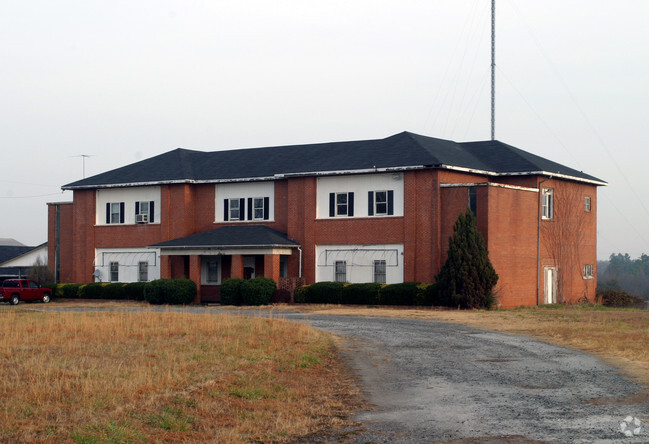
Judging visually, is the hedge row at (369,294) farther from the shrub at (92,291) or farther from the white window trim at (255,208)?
the shrub at (92,291)

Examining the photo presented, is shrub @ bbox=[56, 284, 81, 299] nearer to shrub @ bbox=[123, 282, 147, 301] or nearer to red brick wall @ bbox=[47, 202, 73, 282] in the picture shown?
red brick wall @ bbox=[47, 202, 73, 282]

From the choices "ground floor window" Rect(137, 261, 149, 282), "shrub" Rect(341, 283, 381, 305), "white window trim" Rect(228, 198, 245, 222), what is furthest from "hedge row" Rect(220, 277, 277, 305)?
"ground floor window" Rect(137, 261, 149, 282)

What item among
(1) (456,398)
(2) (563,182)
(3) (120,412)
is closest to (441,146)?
(2) (563,182)

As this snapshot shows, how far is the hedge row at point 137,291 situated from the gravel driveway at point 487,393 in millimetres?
24498

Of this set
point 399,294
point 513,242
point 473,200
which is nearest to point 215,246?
point 399,294

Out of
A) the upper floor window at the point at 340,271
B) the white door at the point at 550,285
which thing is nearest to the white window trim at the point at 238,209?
the upper floor window at the point at 340,271

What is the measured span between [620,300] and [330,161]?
18.8 m

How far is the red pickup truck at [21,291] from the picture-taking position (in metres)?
49.9

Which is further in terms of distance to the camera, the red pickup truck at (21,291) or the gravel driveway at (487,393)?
the red pickup truck at (21,291)

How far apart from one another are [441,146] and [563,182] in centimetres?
710

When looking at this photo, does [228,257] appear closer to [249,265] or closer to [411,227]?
[249,265]

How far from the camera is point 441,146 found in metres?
49.3

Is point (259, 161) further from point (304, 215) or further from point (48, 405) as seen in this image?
point (48, 405)

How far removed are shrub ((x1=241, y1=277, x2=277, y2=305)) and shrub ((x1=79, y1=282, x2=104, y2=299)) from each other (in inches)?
429
